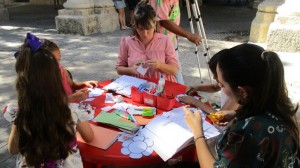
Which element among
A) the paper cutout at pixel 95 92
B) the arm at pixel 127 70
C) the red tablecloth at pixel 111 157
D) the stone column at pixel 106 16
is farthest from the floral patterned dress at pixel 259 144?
the stone column at pixel 106 16

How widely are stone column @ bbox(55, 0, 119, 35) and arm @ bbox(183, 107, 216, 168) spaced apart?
6.16 meters

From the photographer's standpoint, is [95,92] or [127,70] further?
[127,70]

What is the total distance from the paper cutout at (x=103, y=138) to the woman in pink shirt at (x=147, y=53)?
92cm

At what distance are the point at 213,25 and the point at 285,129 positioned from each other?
7902mm

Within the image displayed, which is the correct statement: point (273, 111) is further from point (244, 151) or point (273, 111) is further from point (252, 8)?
point (252, 8)

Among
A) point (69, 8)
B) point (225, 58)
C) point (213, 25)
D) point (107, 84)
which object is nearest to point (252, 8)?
point (213, 25)

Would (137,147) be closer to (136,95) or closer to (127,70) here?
(136,95)

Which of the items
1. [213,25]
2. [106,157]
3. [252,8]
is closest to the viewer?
[106,157]

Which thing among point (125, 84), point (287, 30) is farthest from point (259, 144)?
point (287, 30)

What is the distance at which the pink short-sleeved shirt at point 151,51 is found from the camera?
9.18 feet

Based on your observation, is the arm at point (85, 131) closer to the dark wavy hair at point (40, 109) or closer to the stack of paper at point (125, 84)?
the dark wavy hair at point (40, 109)

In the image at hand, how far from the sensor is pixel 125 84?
251 cm

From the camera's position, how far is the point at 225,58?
53.6 inches

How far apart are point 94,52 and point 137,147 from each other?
4.55 metres
